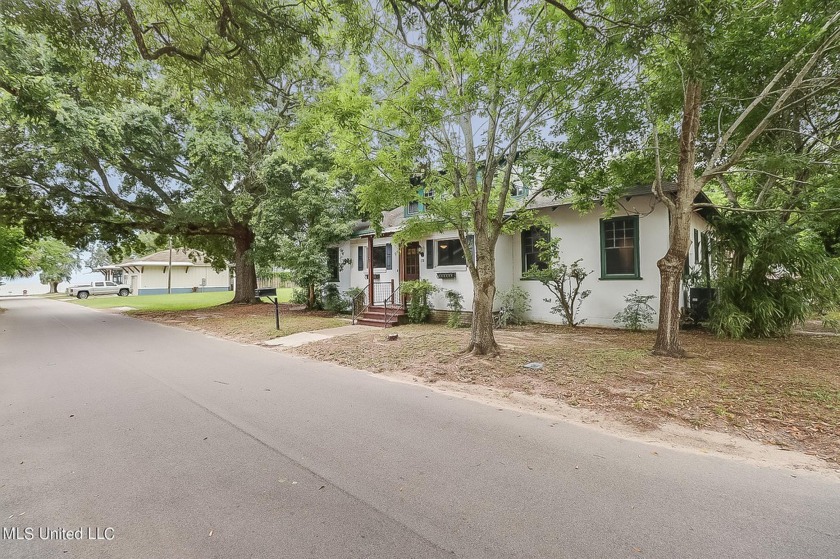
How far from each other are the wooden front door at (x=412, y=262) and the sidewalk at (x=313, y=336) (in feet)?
9.81

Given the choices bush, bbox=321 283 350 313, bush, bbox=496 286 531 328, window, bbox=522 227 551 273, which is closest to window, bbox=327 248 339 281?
bush, bbox=321 283 350 313

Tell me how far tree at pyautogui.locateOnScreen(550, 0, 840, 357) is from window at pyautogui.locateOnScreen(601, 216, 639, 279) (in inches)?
75.0

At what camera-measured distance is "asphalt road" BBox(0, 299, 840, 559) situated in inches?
92.7

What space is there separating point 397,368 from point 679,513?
481 cm

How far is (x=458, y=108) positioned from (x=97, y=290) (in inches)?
1774

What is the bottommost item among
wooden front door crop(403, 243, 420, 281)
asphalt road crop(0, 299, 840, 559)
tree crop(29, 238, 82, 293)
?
asphalt road crop(0, 299, 840, 559)

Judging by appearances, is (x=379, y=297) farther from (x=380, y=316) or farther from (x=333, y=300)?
(x=333, y=300)

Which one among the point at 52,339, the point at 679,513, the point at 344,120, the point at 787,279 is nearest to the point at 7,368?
the point at 52,339

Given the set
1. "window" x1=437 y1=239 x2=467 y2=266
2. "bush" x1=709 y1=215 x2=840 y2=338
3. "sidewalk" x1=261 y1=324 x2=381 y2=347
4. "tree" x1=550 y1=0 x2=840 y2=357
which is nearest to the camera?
"tree" x1=550 y1=0 x2=840 y2=357

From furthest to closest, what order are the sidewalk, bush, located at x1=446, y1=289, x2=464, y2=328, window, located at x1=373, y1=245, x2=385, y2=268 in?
window, located at x1=373, y1=245, x2=385, y2=268, bush, located at x1=446, y1=289, x2=464, y2=328, the sidewalk

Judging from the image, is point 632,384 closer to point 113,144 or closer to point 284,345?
point 284,345

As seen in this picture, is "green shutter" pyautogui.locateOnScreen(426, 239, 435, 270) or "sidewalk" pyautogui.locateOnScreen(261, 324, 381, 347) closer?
"sidewalk" pyautogui.locateOnScreen(261, 324, 381, 347)

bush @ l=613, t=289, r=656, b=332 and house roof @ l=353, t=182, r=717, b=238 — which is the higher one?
house roof @ l=353, t=182, r=717, b=238

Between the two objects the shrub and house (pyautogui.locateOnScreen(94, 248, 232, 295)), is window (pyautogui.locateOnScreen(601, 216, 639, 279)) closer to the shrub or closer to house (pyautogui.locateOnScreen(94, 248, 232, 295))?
the shrub
